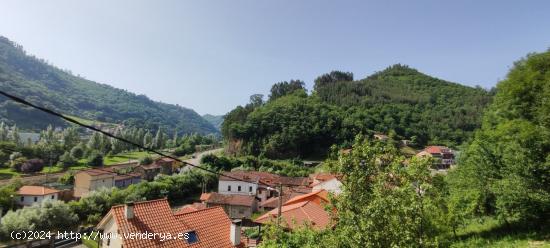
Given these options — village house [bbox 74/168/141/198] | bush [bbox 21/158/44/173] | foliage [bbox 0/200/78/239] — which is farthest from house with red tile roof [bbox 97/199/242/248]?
bush [bbox 21/158/44/173]

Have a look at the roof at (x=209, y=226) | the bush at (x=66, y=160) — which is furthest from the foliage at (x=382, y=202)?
the bush at (x=66, y=160)

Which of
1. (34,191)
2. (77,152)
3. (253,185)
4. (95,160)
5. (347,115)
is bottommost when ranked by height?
(34,191)

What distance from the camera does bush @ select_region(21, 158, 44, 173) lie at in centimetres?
6394

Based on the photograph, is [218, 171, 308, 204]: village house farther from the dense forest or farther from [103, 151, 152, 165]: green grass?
[103, 151, 152, 165]: green grass

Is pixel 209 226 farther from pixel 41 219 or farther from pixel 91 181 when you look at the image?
pixel 91 181

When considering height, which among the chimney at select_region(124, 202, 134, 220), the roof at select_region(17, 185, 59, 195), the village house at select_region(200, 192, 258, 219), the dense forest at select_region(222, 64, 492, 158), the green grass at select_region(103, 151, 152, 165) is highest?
the dense forest at select_region(222, 64, 492, 158)

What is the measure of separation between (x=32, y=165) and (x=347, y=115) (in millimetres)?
79440

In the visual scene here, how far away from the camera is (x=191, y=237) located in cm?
1523

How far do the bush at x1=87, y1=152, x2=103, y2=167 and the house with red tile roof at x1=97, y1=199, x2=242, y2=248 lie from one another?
67330mm

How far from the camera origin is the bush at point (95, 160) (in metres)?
74.6

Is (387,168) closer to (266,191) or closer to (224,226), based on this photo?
A: (224,226)

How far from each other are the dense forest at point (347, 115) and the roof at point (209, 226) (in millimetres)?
62315

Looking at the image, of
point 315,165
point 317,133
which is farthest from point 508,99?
point 317,133

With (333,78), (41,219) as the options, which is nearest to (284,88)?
(333,78)
